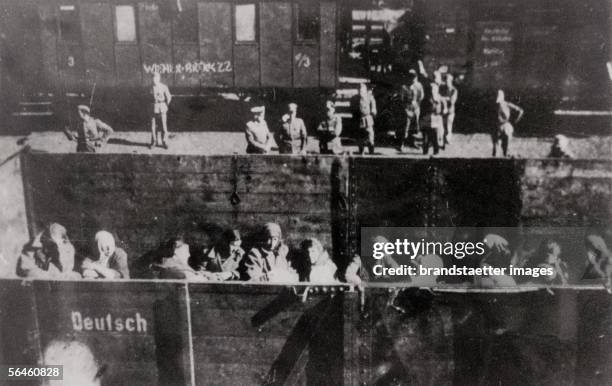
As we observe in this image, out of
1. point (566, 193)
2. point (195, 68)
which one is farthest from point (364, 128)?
point (195, 68)

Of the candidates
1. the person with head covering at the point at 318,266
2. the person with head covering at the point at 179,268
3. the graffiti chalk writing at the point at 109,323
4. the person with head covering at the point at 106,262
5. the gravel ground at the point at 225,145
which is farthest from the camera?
the gravel ground at the point at 225,145

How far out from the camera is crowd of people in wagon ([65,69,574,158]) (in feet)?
31.3

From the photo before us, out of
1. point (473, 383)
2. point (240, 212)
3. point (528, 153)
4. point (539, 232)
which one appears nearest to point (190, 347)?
point (240, 212)

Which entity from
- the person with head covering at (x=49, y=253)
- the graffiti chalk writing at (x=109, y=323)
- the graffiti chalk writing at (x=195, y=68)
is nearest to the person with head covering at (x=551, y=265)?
the graffiti chalk writing at (x=109, y=323)

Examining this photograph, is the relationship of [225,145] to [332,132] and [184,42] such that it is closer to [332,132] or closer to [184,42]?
[332,132]

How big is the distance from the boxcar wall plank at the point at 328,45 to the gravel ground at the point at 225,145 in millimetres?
1934

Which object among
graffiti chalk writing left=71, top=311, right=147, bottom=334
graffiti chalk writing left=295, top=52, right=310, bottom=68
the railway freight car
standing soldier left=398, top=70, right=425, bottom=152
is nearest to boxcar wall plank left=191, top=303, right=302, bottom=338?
graffiti chalk writing left=71, top=311, right=147, bottom=334

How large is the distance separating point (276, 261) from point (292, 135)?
102 inches

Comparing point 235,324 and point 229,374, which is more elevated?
point 235,324

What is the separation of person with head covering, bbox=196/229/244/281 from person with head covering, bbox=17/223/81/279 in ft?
7.04

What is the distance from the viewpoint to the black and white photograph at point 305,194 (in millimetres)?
6469

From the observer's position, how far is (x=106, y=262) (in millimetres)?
8125

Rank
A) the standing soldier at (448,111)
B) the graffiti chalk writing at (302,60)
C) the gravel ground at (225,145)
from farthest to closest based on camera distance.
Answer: the graffiti chalk writing at (302,60)
the standing soldier at (448,111)
the gravel ground at (225,145)

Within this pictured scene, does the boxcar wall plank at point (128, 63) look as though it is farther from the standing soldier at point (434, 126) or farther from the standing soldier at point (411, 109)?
the standing soldier at point (434, 126)
